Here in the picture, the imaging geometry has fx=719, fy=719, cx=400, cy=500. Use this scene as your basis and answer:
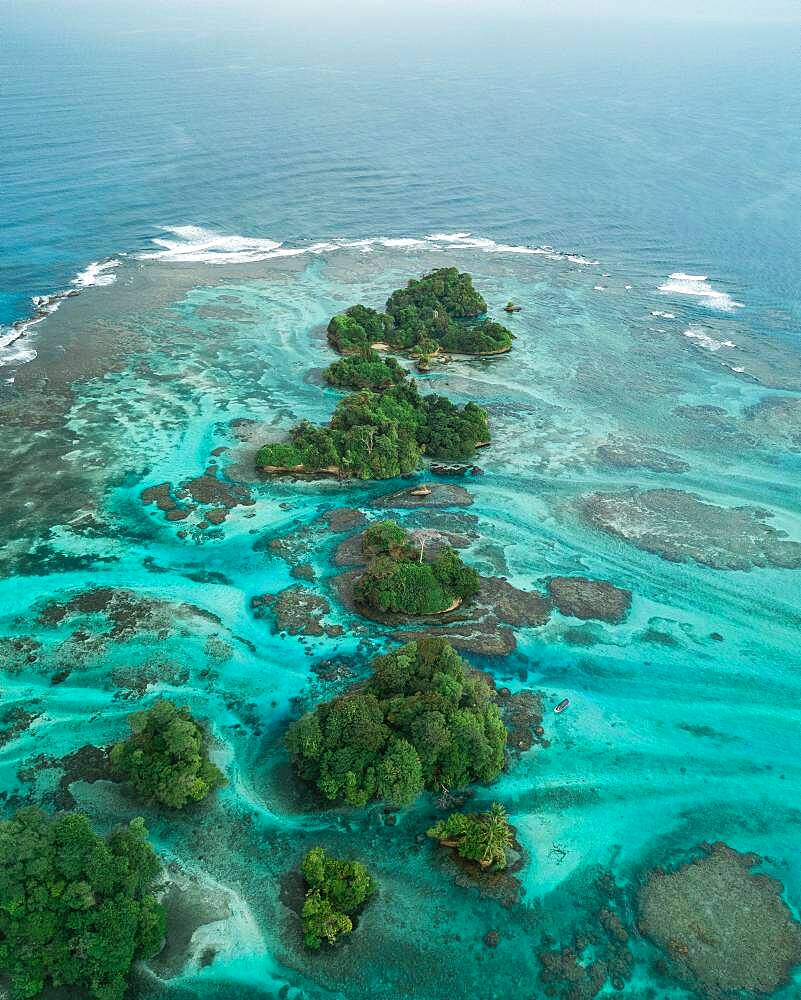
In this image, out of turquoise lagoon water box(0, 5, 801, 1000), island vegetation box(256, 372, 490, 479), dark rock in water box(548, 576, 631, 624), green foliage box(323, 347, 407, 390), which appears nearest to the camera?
turquoise lagoon water box(0, 5, 801, 1000)

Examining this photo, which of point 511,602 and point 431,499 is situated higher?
point 431,499

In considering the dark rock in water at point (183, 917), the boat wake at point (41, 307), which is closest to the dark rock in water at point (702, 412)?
the dark rock in water at point (183, 917)

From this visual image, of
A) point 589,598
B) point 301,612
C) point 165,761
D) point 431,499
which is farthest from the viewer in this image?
point 431,499

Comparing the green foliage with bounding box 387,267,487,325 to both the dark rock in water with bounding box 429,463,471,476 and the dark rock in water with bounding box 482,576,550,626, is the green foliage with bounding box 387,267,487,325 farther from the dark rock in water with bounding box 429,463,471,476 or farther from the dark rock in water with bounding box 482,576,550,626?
the dark rock in water with bounding box 482,576,550,626

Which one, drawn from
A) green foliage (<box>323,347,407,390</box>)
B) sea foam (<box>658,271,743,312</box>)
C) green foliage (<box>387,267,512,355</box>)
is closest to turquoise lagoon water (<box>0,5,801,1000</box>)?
sea foam (<box>658,271,743,312</box>)

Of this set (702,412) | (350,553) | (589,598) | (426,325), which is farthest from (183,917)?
(426,325)

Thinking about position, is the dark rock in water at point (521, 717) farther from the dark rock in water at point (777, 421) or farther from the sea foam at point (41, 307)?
the sea foam at point (41, 307)

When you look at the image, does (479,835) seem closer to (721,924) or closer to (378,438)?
(721,924)
